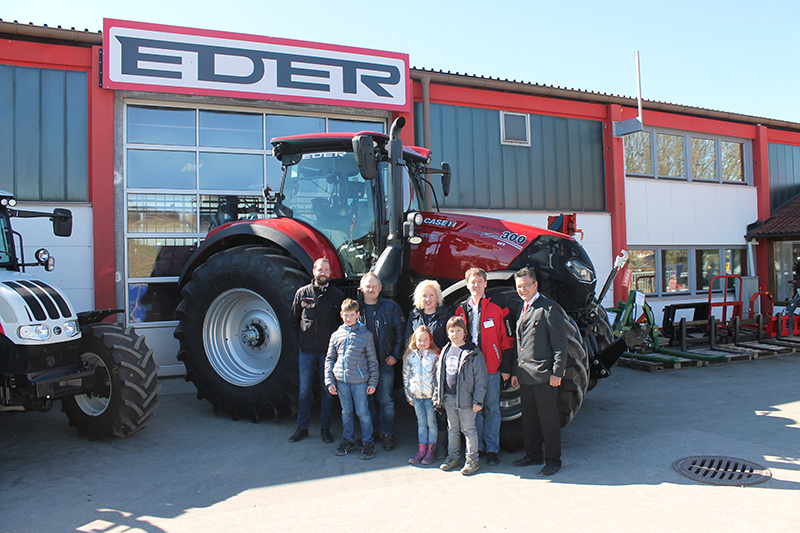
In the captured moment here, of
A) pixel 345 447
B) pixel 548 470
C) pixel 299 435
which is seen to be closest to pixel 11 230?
pixel 299 435

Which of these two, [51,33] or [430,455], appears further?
[51,33]

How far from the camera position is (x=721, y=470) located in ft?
12.8

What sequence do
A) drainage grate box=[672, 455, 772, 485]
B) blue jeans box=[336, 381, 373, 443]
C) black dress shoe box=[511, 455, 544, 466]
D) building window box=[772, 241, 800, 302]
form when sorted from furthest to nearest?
building window box=[772, 241, 800, 302]
blue jeans box=[336, 381, 373, 443]
black dress shoe box=[511, 455, 544, 466]
drainage grate box=[672, 455, 772, 485]

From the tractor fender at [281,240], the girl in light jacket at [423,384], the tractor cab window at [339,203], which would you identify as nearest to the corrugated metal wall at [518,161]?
the tractor cab window at [339,203]

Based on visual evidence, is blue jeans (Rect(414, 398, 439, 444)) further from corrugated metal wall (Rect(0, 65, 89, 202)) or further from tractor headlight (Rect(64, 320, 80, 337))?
corrugated metal wall (Rect(0, 65, 89, 202))

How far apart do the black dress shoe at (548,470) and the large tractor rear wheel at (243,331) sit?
2351 millimetres

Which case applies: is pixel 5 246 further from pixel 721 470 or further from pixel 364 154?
pixel 721 470

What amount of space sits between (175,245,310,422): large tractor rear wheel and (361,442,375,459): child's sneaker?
0.99 m

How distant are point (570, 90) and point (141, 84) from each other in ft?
25.0

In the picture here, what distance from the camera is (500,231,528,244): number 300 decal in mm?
4867

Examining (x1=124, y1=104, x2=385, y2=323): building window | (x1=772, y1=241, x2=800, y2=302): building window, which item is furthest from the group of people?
(x1=772, y1=241, x2=800, y2=302): building window

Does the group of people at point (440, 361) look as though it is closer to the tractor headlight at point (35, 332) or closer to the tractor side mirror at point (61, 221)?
the tractor headlight at point (35, 332)

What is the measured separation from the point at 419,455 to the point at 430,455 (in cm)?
9

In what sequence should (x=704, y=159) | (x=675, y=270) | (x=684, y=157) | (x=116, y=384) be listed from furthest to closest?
(x=704, y=159), (x=684, y=157), (x=675, y=270), (x=116, y=384)
